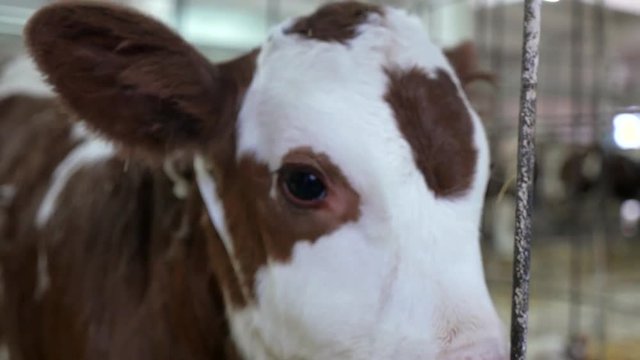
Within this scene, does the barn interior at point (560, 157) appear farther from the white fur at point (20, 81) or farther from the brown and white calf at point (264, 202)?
the brown and white calf at point (264, 202)

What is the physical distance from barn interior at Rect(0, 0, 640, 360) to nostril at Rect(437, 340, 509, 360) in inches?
38.0

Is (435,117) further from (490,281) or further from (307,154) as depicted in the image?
(490,281)

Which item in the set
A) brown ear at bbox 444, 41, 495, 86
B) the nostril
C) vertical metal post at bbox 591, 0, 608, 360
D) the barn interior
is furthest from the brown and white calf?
vertical metal post at bbox 591, 0, 608, 360

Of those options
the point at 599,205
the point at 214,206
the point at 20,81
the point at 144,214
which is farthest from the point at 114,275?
the point at 599,205

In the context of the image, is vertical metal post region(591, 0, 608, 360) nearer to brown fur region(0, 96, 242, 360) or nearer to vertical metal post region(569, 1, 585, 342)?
vertical metal post region(569, 1, 585, 342)

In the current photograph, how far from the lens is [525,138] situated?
0.79 metres

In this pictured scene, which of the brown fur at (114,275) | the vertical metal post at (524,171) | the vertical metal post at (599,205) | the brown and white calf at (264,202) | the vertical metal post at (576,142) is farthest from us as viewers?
the vertical metal post at (576,142)

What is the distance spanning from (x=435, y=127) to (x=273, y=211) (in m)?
0.21

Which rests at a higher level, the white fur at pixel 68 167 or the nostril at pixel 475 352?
the white fur at pixel 68 167

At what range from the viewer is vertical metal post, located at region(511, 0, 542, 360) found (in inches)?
31.1

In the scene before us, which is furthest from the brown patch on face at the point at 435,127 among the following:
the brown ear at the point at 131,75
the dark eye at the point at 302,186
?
Result: the brown ear at the point at 131,75

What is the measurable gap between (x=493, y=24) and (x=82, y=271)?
18.0 ft

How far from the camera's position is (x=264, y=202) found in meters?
1.04

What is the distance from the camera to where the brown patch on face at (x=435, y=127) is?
3.13ft
